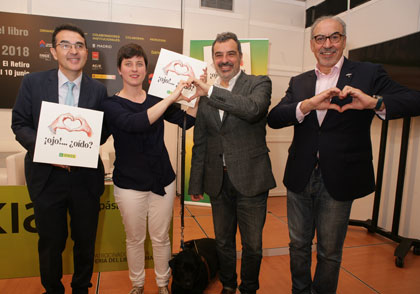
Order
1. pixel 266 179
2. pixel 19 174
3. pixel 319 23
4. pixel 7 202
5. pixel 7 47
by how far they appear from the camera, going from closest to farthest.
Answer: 1. pixel 319 23
2. pixel 266 179
3. pixel 7 202
4. pixel 19 174
5. pixel 7 47

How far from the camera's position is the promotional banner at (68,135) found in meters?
1.54

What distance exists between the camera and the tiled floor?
2.24m

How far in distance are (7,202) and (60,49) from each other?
4.35 ft

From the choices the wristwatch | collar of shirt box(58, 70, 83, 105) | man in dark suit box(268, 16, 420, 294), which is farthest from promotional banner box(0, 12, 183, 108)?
the wristwatch

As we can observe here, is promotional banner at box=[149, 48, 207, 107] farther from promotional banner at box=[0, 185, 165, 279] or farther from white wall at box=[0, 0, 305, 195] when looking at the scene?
white wall at box=[0, 0, 305, 195]

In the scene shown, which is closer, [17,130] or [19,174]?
[17,130]

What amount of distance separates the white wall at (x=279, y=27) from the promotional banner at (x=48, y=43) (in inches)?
6.6

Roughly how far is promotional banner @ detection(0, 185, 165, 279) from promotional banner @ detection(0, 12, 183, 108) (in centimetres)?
237

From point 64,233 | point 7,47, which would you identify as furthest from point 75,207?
point 7,47

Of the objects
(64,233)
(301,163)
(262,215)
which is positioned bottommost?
(64,233)

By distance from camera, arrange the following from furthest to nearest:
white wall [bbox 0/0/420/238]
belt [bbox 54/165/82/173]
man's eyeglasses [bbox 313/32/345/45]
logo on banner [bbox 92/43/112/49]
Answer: logo on banner [bbox 92/43/112/49], white wall [bbox 0/0/420/238], belt [bbox 54/165/82/173], man's eyeglasses [bbox 313/32/345/45]

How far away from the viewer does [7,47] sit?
3.86 metres

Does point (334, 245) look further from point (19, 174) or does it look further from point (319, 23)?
point (19, 174)

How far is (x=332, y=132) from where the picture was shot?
1.55m
